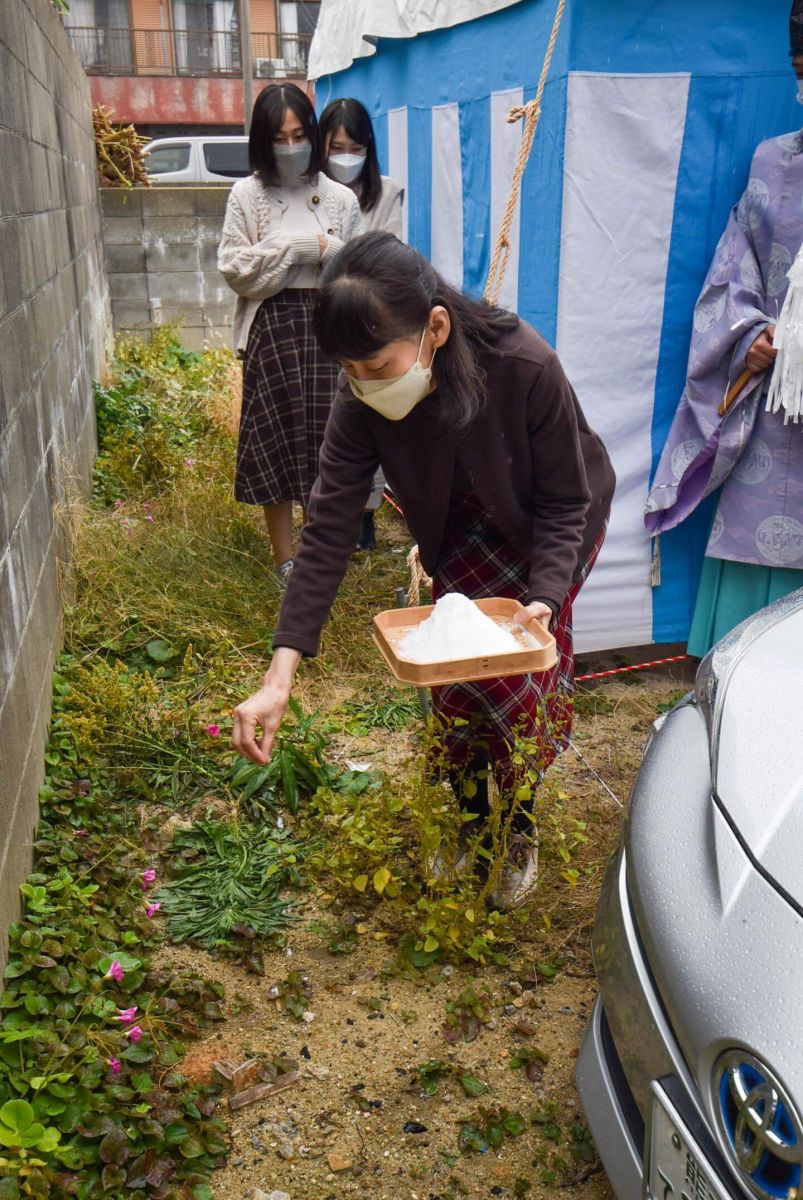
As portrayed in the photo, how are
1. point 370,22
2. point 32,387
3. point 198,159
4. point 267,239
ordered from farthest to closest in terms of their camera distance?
point 198,159 < point 370,22 < point 267,239 < point 32,387

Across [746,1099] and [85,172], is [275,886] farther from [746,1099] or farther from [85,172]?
[85,172]

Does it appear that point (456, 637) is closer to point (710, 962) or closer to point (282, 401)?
point (710, 962)

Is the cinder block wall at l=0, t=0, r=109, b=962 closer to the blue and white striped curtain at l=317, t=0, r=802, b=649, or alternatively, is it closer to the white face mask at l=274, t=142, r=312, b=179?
the white face mask at l=274, t=142, r=312, b=179

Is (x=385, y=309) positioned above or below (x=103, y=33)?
below

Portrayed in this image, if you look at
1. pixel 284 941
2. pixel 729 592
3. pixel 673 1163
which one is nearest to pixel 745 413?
pixel 729 592

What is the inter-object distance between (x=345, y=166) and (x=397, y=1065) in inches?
154

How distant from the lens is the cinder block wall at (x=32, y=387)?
2625mm

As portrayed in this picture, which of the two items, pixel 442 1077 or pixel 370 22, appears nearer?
pixel 442 1077

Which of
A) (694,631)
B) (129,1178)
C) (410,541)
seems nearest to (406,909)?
(129,1178)

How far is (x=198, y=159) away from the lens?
18.4 m

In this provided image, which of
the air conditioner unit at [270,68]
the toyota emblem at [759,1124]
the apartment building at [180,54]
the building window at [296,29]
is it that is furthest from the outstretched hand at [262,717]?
the building window at [296,29]

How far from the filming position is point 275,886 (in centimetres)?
286

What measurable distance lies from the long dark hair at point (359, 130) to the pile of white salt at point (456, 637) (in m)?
3.26

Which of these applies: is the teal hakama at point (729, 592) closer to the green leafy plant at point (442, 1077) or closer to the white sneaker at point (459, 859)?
the white sneaker at point (459, 859)
